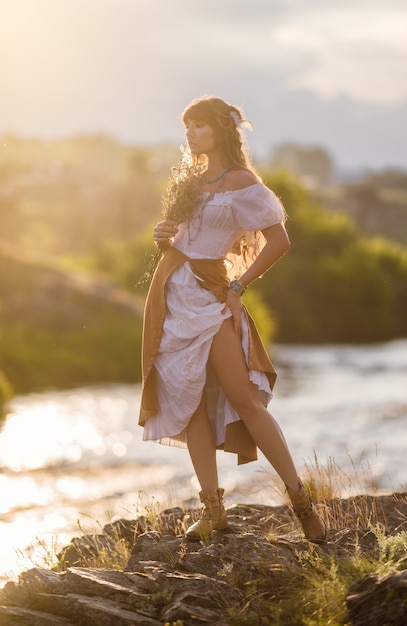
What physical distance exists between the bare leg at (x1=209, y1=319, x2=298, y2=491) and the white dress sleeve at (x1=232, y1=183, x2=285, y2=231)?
58cm

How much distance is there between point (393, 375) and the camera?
34500 millimetres

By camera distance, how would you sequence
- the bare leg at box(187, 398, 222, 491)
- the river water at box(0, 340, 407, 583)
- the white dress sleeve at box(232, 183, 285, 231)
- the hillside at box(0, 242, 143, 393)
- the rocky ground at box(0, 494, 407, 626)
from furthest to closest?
the hillside at box(0, 242, 143, 393), the river water at box(0, 340, 407, 583), the bare leg at box(187, 398, 222, 491), the white dress sleeve at box(232, 183, 285, 231), the rocky ground at box(0, 494, 407, 626)

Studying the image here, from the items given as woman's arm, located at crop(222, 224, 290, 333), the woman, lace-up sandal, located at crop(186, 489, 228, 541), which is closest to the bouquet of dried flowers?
the woman

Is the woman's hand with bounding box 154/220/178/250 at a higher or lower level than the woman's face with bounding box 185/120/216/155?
lower

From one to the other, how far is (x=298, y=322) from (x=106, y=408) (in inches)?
950

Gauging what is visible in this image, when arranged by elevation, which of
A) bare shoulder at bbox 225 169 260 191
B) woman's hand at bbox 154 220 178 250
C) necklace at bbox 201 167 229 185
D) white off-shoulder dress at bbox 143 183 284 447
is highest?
necklace at bbox 201 167 229 185

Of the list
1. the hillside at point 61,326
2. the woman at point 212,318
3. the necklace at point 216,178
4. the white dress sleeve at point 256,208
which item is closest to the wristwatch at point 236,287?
the woman at point 212,318

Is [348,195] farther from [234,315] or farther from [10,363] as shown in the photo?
[234,315]

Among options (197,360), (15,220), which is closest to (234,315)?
(197,360)

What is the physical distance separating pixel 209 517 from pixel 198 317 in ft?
4.13

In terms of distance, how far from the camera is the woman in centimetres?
607

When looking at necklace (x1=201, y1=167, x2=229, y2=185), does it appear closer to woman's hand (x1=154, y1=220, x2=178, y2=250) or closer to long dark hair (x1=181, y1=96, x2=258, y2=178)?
long dark hair (x1=181, y1=96, x2=258, y2=178)

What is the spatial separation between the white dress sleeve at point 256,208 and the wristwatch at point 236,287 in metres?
0.31

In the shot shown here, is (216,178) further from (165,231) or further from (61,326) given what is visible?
(61,326)
